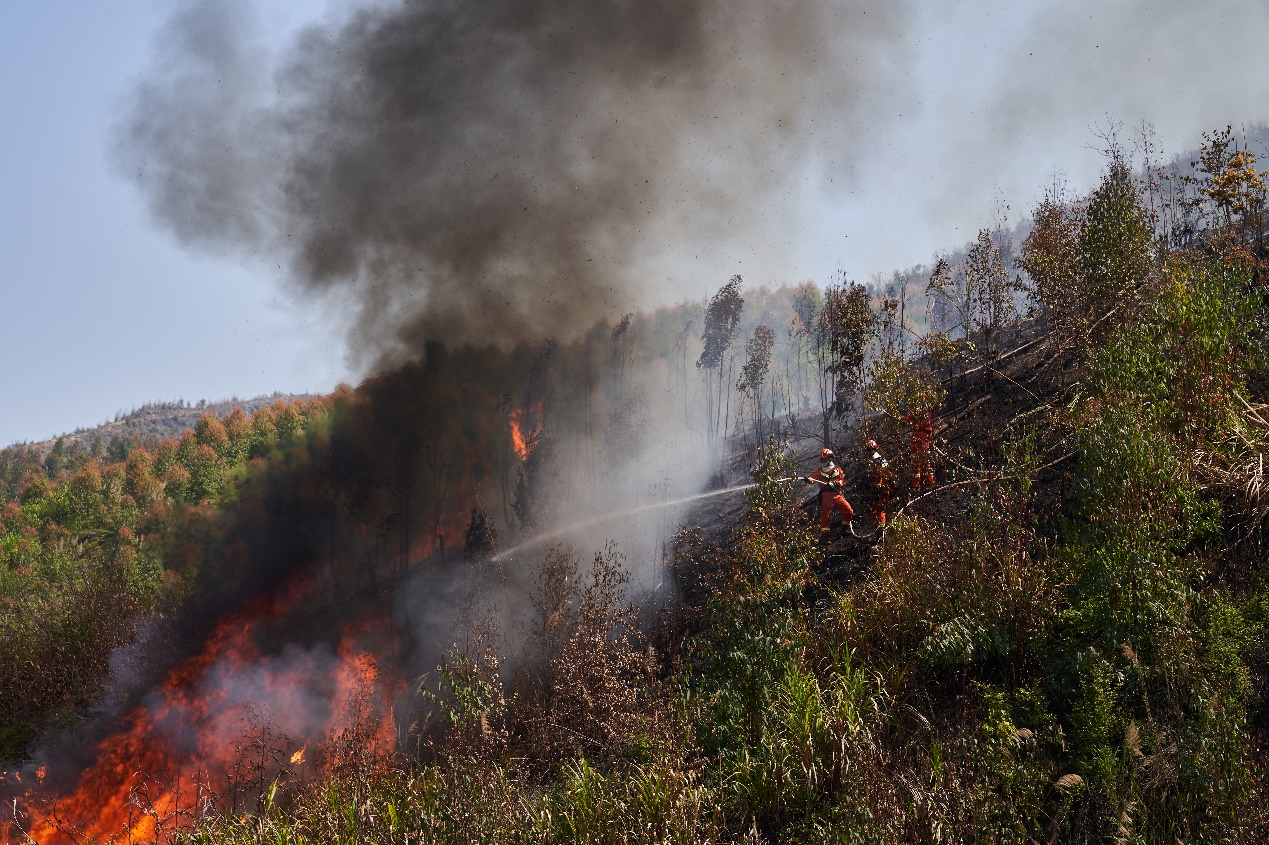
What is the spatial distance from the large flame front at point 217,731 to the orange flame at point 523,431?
11.1 metres

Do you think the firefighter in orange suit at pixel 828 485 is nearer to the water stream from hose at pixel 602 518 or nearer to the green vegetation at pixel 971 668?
the green vegetation at pixel 971 668

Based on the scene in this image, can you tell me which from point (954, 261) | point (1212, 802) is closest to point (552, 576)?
point (1212, 802)

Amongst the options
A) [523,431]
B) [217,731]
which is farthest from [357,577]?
[523,431]

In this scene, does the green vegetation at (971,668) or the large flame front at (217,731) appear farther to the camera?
the large flame front at (217,731)

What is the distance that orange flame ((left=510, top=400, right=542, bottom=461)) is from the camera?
27.2 m

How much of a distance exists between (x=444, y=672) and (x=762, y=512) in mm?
4706

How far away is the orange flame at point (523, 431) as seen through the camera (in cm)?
2723

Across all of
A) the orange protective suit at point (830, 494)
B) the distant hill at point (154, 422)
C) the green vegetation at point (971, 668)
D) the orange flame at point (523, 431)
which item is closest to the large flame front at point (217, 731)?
the green vegetation at point (971, 668)

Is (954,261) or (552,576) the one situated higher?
(954,261)

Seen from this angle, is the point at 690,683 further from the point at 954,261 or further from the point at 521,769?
the point at 954,261

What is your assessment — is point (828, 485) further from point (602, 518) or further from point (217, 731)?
point (602, 518)

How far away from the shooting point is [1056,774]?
603 centimetres

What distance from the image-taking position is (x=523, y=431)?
27.7 m

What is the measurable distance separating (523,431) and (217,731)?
15.1 meters
